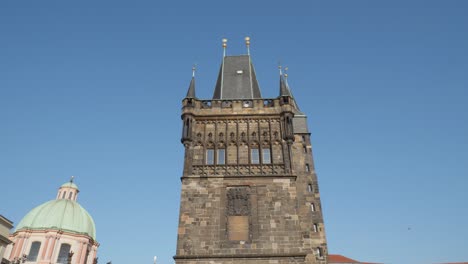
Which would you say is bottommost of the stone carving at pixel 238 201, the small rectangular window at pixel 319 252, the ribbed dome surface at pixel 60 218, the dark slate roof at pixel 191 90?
the small rectangular window at pixel 319 252

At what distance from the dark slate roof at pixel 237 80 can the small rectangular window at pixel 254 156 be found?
5.36m

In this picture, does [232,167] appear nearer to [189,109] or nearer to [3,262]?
[189,109]

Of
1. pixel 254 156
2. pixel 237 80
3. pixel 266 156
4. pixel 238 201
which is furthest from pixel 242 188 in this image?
pixel 237 80

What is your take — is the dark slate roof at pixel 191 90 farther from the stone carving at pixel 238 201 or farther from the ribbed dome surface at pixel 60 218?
the ribbed dome surface at pixel 60 218

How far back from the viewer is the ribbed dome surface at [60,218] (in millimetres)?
42062

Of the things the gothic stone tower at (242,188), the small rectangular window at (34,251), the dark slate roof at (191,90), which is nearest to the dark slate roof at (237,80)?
the gothic stone tower at (242,188)

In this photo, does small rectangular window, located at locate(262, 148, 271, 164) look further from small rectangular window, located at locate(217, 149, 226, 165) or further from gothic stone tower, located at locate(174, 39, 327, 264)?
small rectangular window, located at locate(217, 149, 226, 165)

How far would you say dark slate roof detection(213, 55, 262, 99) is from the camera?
2666cm

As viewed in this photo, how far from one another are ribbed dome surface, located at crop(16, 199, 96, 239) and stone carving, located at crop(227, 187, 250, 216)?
97.0 feet

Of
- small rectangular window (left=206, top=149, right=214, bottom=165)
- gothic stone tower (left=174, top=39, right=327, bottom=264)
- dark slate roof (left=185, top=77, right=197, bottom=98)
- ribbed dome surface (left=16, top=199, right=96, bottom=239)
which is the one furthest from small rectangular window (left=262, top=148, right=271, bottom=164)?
ribbed dome surface (left=16, top=199, right=96, bottom=239)

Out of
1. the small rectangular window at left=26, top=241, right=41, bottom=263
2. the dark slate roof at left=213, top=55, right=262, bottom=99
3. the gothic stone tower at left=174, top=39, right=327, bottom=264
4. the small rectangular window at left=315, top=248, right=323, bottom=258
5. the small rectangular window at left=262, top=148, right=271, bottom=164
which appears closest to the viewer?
the gothic stone tower at left=174, top=39, right=327, bottom=264

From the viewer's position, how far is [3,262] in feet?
75.3

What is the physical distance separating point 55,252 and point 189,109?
28.1 meters

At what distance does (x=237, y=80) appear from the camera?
91.5 feet
